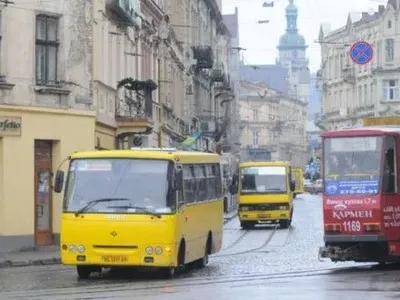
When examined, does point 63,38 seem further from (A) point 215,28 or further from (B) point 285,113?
(B) point 285,113

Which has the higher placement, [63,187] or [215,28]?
[215,28]

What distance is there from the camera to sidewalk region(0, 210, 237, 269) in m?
26.5

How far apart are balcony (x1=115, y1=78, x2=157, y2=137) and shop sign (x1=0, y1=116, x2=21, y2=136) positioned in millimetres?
7229

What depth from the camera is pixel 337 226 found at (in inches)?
907

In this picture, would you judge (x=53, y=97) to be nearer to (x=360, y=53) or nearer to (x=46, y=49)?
(x=46, y=49)

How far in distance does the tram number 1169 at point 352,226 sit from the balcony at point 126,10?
1546cm

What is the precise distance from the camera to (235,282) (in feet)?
67.8

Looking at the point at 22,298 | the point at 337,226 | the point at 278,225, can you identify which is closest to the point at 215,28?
the point at 278,225

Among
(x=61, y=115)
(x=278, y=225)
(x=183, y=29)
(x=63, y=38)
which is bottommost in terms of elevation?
(x=278, y=225)

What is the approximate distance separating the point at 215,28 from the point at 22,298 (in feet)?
234

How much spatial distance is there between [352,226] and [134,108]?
62.6 feet

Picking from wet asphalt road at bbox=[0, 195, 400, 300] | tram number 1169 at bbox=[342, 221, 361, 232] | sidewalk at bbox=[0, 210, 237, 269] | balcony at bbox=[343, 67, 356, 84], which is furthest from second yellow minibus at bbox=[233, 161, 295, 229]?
balcony at bbox=[343, 67, 356, 84]

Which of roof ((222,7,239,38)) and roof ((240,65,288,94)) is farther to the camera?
roof ((240,65,288,94))

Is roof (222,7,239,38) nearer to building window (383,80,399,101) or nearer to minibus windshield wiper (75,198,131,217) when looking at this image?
building window (383,80,399,101)
